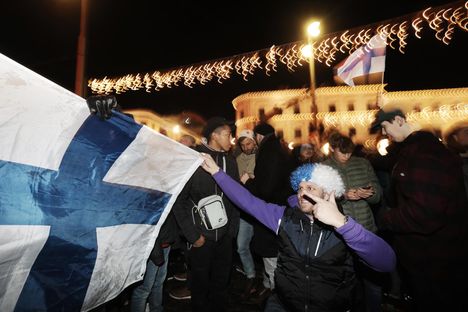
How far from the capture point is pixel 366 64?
272 inches

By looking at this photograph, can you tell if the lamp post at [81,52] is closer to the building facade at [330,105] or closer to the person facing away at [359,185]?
the person facing away at [359,185]

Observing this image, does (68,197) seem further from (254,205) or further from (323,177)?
(323,177)

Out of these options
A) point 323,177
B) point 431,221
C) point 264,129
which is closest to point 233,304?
point 264,129

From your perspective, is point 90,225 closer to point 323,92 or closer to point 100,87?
point 100,87

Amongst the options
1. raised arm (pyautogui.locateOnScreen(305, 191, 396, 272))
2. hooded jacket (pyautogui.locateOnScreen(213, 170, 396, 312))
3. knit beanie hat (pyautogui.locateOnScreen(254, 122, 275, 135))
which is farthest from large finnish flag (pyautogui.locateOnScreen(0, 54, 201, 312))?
knit beanie hat (pyautogui.locateOnScreen(254, 122, 275, 135))

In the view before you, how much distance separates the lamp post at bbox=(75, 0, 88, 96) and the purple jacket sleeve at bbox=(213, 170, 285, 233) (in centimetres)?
541

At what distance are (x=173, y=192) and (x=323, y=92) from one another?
56104mm

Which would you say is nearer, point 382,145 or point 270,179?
point 270,179

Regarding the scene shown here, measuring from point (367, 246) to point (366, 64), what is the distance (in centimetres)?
588

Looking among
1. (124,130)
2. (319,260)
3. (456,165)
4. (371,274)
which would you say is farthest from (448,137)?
(124,130)

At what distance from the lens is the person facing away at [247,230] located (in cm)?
487

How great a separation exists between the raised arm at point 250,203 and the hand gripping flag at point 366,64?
492 cm

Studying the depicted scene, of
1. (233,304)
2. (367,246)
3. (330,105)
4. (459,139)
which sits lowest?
(233,304)

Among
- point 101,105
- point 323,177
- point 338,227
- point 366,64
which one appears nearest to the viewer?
point 338,227
